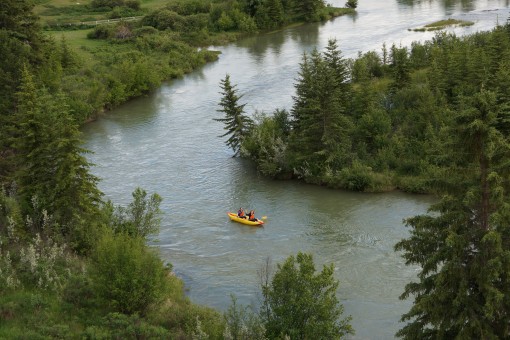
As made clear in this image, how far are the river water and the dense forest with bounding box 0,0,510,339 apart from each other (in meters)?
1.55

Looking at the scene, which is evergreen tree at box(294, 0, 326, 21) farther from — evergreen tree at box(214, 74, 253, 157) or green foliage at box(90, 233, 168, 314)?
green foliage at box(90, 233, 168, 314)

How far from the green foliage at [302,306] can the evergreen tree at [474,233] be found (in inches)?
110

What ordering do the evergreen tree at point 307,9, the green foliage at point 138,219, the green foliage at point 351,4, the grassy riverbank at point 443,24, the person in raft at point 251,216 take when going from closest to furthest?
the green foliage at point 138,219 < the person in raft at point 251,216 < the grassy riverbank at point 443,24 < the evergreen tree at point 307,9 < the green foliage at point 351,4

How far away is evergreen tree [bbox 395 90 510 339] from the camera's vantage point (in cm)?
1557

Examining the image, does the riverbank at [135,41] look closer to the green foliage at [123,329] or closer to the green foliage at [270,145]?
the green foliage at [270,145]

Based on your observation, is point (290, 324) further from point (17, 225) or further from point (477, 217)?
point (17, 225)

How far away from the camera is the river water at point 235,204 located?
1073 inches

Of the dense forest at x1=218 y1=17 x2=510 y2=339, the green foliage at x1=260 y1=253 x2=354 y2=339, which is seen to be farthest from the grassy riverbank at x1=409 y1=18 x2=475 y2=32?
the green foliage at x1=260 y1=253 x2=354 y2=339

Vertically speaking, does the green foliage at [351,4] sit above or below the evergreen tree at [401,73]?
above

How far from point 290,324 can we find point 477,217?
6.39 meters

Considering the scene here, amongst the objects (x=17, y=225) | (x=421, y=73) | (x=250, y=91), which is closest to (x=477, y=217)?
(x=17, y=225)

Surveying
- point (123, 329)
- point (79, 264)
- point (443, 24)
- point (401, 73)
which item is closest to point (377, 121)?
point (401, 73)

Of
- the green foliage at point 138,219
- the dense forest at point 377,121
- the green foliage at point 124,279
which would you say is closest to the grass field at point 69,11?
the dense forest at point 377,121

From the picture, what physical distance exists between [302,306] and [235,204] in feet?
62.0
